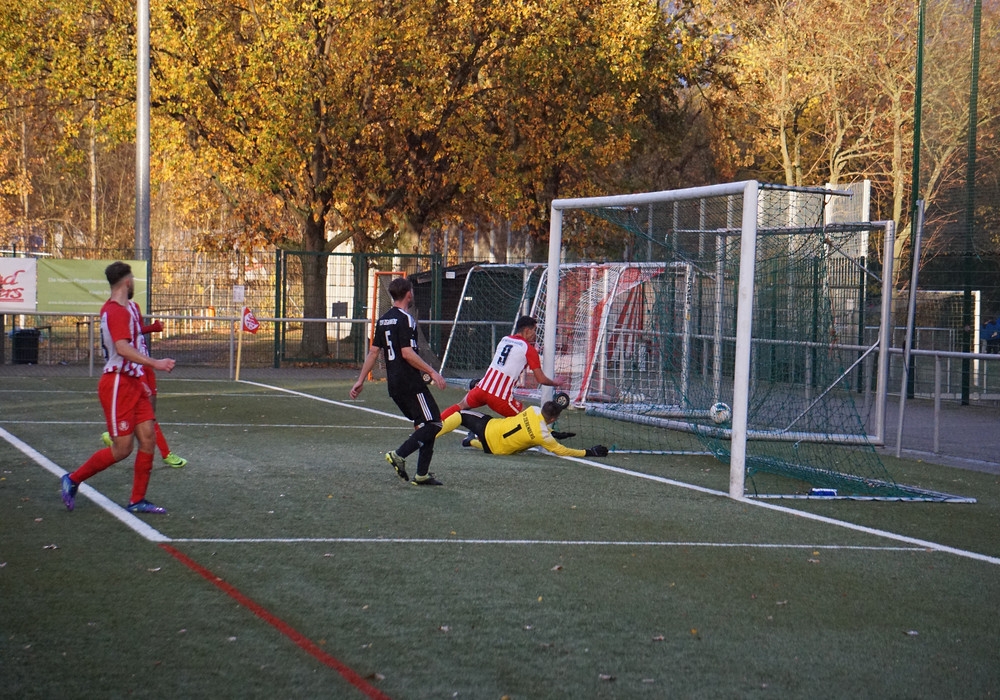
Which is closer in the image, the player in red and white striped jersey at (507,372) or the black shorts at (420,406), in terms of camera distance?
the black shorts at (420,406)

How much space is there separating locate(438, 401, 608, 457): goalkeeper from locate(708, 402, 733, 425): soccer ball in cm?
256

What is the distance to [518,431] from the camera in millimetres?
11789

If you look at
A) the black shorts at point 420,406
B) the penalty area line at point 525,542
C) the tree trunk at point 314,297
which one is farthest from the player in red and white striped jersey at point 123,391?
the tree trunk at point 314,297

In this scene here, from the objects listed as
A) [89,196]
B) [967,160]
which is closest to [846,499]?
[967,160]

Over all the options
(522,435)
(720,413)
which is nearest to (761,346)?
(720,413)

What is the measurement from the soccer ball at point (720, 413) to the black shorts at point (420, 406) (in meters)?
5.08

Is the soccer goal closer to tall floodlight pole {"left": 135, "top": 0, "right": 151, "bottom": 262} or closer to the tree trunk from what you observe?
the tree trunk

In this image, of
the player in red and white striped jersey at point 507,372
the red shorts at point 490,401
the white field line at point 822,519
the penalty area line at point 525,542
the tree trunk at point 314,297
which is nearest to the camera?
the penalty area line at point 525,542

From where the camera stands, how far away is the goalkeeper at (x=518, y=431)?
11.7 m

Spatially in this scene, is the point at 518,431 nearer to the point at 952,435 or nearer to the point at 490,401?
the point at 490,401

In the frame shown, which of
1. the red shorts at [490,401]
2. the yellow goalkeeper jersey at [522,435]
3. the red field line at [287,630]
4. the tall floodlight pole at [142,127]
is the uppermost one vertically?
the tall floodlight pole at [142,127]

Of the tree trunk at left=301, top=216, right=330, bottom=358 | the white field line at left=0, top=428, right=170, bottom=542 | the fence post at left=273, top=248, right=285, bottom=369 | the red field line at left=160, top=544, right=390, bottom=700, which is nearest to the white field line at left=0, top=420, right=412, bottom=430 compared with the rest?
the white field line at left=0, top=428, right=170, bottom=542

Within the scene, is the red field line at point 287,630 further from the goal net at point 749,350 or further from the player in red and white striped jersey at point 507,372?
the player in red and white striped jersey at point 507,372

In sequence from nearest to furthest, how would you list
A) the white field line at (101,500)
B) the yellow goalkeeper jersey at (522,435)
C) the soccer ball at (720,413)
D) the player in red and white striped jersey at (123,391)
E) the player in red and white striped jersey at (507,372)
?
the white field line at (101,500) < the player in red and white striped jersey at (123,391) < the yellow goalkeeper jersey at (522,435) < the player in red and white striped jersey at (507,372) < the soccer ball at (720,413)
